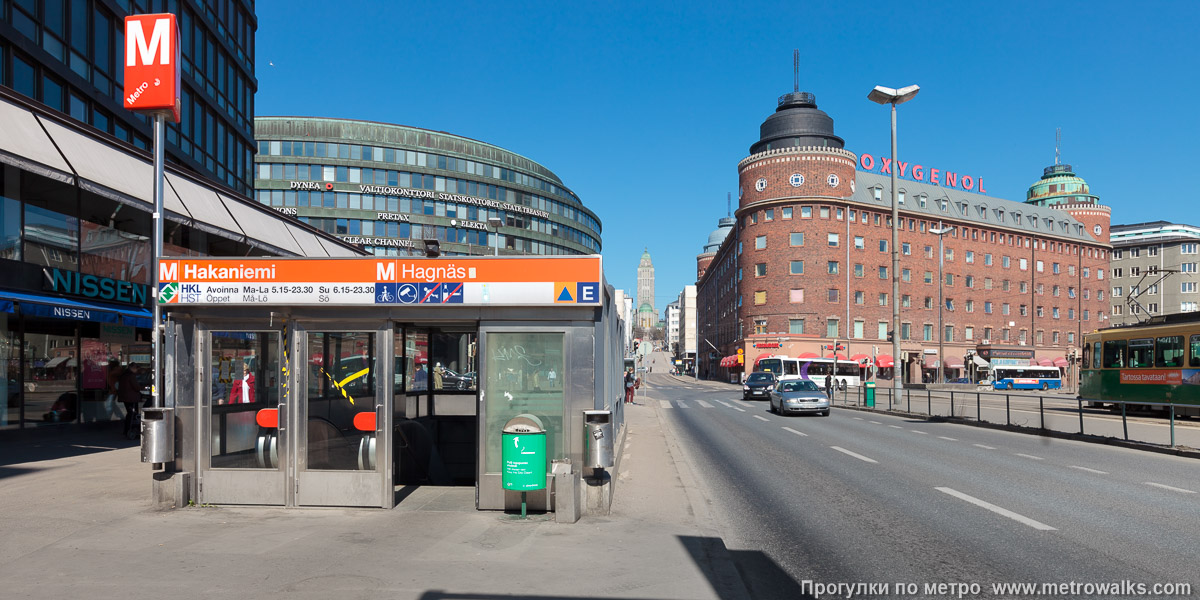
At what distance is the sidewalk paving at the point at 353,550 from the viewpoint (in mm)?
5938

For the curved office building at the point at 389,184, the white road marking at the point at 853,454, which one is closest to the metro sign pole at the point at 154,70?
the white road marking at the point at 853,454

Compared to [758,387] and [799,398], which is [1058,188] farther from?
[799,398]

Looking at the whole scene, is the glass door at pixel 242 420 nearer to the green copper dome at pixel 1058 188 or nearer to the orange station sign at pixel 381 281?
the orange station sign at pixel 381 281

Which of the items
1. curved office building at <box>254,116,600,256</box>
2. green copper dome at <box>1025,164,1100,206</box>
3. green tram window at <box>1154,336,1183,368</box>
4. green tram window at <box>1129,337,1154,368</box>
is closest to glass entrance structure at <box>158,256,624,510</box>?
green tram window at <box>1154,336,1183,368</box>

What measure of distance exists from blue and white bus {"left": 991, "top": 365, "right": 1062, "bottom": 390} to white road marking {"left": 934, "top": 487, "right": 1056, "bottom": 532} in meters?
63.1

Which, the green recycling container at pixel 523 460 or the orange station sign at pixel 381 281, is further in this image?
the orange station sign at pixel 381 281

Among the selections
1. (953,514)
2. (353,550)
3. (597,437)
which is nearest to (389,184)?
(597,437)

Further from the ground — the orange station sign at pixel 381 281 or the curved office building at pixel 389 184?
the curved office building at pixel 389 184

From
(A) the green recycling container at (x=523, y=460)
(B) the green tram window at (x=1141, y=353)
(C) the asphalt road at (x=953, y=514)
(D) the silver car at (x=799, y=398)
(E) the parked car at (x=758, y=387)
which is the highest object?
(B) the green tram window at (x=1141, y=353)

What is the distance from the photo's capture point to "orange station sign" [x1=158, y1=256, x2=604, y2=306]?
8.96m

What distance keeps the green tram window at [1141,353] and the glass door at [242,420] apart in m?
27.5

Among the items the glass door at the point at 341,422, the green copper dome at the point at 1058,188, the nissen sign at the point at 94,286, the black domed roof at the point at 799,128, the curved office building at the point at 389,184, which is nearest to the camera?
the glass door at the point at 341,422

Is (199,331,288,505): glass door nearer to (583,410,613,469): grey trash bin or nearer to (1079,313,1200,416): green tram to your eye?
(583,410,613,469): grey trash bin

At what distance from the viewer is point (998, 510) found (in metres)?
9.14
